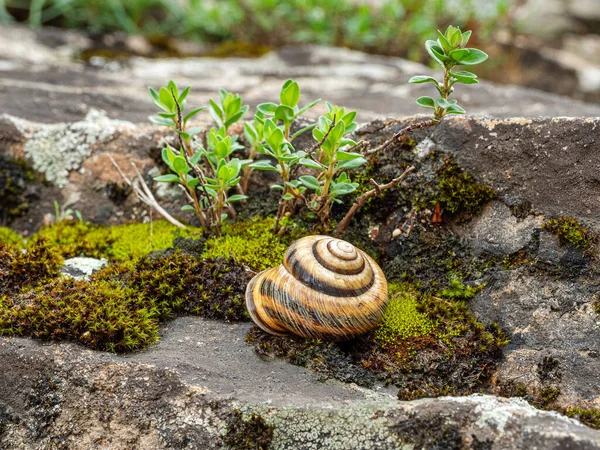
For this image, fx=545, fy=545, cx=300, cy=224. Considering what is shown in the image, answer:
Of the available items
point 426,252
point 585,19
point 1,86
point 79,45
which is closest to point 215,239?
point 426,252

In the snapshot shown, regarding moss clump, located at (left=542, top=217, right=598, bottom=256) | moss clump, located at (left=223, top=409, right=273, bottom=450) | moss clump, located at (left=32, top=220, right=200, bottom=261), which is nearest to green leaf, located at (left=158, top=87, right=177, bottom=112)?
moss clump, located at (left=32, top=220, right=200, bottom=261)

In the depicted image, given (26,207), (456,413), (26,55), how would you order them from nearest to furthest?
1. (456,413)
2. (26,207)
3. (26,55)

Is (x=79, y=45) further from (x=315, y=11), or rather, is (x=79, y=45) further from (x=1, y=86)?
(x=315, y=11)

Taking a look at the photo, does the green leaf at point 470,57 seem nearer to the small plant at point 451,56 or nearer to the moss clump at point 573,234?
the small plant at point 451,56

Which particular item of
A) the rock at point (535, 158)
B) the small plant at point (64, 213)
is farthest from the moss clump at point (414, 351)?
the small plant at point (64, 213)

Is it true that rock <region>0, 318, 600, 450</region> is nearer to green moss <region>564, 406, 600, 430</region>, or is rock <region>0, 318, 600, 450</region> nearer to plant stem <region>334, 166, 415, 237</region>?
green moss <region>564, 406, 600, 430</region>
